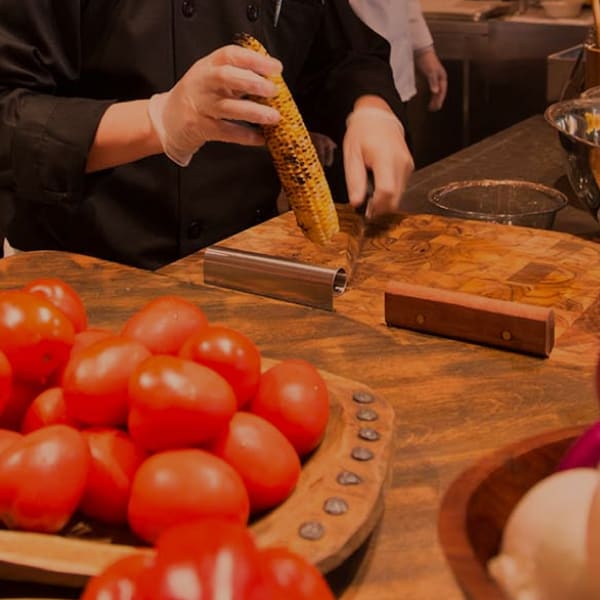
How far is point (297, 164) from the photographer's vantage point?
4.77 feet

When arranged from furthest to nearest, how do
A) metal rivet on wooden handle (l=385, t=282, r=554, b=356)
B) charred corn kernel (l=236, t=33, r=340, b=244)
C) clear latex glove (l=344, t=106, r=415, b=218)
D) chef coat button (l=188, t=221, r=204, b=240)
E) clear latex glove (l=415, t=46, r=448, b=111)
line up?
1. clear latex glove (l=415, t=46, r=448, b=111)
2. chef coat button (l=188, t=221, r=204, b=240)
3. clear latex glove (l=344, t=106, r=415, b=218)
4. charred corn kernel (l=236, t=33, r=340, b=244)
5. metal rivet on wooden handle (l=385, t=282, r=554, b=356)

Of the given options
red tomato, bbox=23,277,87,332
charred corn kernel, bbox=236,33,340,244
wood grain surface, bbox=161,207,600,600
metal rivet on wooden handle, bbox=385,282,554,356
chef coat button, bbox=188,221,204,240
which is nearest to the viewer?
wood grain surface, bbox=161,207,600,600

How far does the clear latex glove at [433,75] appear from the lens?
3037 millimetres

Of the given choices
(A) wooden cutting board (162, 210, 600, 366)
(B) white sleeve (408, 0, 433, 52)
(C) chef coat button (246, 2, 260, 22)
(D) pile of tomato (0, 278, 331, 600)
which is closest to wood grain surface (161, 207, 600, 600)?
(A) wooden cutting board (162, 210, 600, 366)

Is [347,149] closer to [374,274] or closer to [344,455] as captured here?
[374,274]

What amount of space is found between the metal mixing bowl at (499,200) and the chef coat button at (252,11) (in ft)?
1.34

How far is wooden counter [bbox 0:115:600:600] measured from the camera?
0.84 m

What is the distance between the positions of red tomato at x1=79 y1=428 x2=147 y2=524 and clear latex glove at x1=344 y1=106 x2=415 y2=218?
35.5 inches

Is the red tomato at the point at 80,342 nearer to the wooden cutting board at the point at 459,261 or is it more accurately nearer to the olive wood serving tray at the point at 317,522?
the olive wood serving tray at the point at 317,522

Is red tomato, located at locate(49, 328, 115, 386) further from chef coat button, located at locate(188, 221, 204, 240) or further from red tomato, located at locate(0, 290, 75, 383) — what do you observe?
chef coat button, located at locate(188, 221, 204, 240)

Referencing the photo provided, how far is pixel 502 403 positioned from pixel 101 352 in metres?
0.41

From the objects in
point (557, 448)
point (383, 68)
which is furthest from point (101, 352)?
point (383, 68)

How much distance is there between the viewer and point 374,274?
145 cm

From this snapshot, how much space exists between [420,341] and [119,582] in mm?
692
